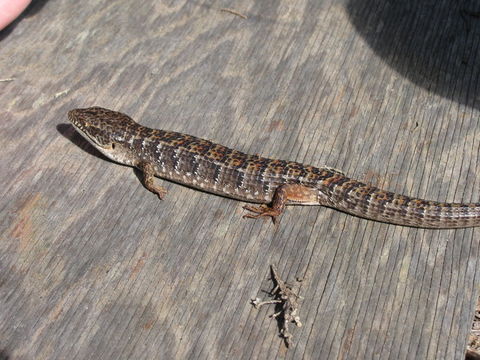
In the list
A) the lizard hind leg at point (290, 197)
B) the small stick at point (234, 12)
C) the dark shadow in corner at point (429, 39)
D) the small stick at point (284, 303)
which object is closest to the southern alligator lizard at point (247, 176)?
the lizard hind leg at point (290, 197)

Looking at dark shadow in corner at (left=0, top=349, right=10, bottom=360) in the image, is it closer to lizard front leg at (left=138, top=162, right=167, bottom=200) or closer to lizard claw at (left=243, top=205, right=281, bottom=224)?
lizard front leg at (left=138, top=162, right=167, bottom=200)

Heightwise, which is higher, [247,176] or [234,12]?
[234,12]

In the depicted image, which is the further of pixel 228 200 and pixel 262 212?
pixel 228 200

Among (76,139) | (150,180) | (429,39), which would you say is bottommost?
(429,39)

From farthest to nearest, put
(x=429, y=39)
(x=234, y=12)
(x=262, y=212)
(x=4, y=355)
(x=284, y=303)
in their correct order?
(x=234, y=12)
(x=429, y=39)
(x=262, y=212)
(x=284, y=303)
(x=4, y=355)

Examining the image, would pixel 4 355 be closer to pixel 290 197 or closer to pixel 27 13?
pixel 290 197

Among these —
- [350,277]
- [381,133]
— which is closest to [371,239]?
[350,277]

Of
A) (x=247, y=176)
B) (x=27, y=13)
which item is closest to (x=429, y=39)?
(x=247, y=176)
